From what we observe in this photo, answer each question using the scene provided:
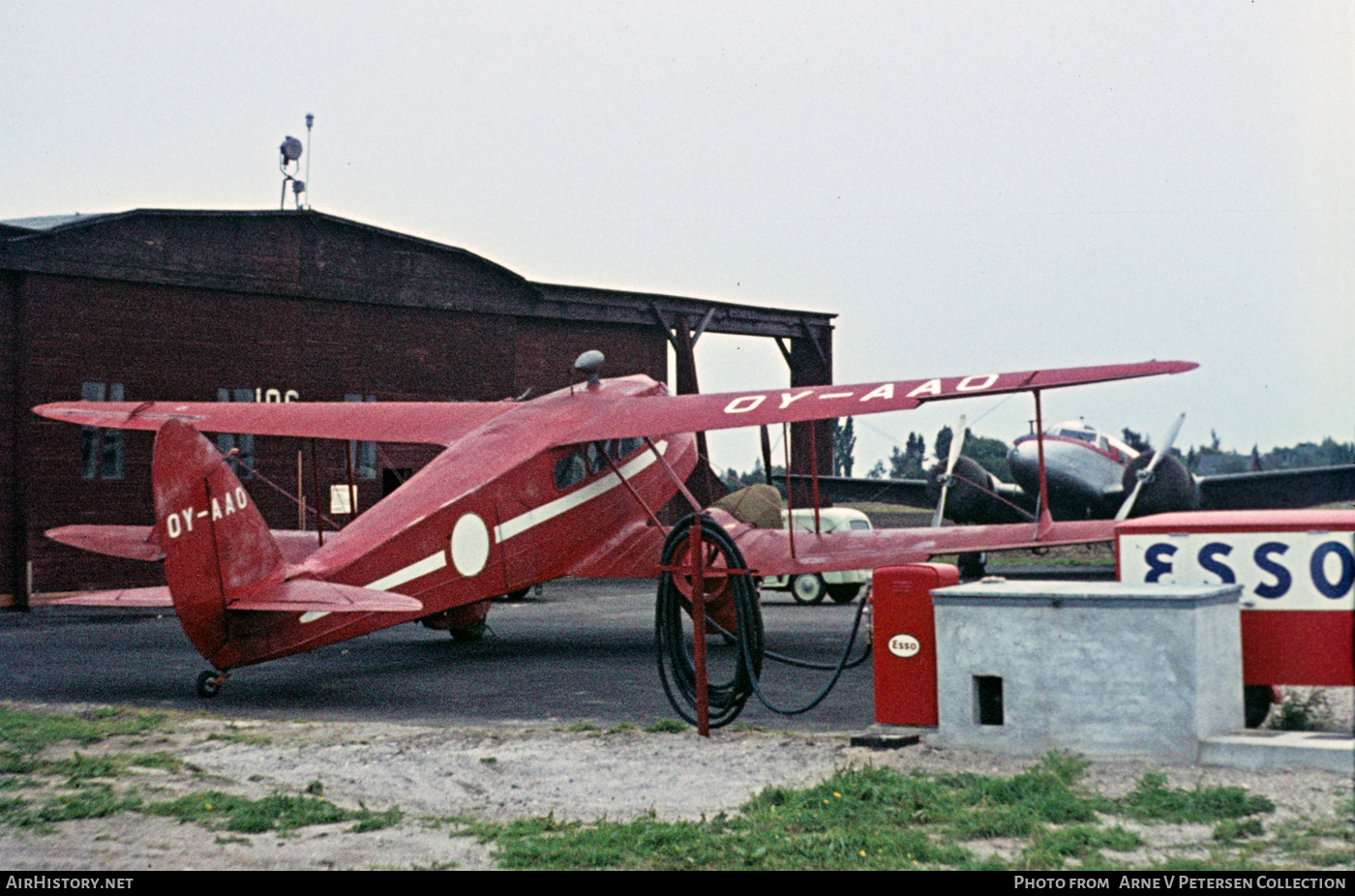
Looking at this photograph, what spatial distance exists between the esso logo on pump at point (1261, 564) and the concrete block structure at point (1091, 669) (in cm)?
36

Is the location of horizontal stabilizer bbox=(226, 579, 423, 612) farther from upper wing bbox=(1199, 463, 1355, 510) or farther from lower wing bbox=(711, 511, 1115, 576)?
upper wing bbox=(1199, 463, 1355, 510)

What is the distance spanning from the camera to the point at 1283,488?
97.6 feet

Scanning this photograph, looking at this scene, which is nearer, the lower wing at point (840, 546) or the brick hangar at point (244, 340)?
the lower wing at point (840, 546)

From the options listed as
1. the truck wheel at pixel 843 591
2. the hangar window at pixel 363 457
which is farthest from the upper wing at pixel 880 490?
the hangar window at pixel 363 457

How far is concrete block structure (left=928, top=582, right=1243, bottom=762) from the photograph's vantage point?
6859mm

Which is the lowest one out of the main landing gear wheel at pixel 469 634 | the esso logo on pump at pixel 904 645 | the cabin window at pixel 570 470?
the main landing gear wheel at pixel 469 634

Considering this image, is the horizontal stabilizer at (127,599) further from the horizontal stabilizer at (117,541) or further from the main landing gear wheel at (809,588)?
the main landing gear wheel at (809,588)

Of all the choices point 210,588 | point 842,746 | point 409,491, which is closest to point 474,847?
point 842,746

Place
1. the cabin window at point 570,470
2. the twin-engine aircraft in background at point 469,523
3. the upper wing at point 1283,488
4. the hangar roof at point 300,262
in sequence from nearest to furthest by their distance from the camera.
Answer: the twin-engine aircraft in background at point 469,523 → the cabin window at point 570,470 → the hangar roof at point 300,262 → the upper wing at point 1283,488

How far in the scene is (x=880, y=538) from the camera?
16000 millimetres

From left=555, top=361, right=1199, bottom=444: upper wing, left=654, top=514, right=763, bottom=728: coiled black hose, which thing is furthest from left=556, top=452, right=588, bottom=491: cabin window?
left=654, top=514, right=763, bottom=728: coiled black hose

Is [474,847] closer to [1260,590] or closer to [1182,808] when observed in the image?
[1182,808]

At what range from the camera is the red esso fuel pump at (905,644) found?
26.7ft

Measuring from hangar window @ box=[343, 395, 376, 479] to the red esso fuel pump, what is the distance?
1995 cm
